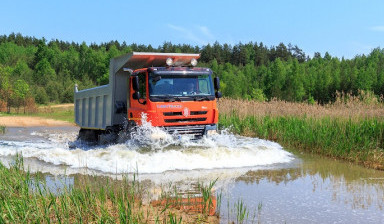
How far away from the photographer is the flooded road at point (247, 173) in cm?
597

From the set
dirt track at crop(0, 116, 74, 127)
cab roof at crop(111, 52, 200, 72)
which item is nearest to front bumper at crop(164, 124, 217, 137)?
cab roof at crop(111, 52, 200, 72)

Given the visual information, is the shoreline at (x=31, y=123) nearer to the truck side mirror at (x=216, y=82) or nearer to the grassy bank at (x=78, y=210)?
the truck side mirror at (x=216, y=82)

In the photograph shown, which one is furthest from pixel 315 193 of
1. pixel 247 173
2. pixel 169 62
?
pixel 169 62

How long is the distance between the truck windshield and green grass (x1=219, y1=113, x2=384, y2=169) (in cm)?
387

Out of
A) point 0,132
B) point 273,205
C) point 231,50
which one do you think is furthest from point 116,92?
A: point 231,50

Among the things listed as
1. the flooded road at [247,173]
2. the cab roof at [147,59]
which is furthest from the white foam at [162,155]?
the cab roof at [147,59]

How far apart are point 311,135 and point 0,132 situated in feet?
47.8

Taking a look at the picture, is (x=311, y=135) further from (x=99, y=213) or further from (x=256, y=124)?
(x=99, y=213)

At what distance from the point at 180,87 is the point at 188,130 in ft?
3.82

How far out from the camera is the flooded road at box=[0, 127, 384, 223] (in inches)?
235

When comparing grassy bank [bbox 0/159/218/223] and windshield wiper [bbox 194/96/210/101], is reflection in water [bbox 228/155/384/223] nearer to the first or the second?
grassy bank [bbox 0/159/218/223]

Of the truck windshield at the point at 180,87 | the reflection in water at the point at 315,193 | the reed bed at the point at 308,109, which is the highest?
the truck windshield at the point at 180,87

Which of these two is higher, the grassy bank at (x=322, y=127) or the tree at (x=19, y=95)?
the tree at (x=19, y=95)

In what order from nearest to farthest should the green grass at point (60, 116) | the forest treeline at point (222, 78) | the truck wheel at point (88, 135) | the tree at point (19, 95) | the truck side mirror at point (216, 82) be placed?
the truck side mirror at point (216, 82), the truck wheel at point (88, 135), the green grass at point (60, 116), the tree at point (19, 95), the forest treeline at point (222, 78)
